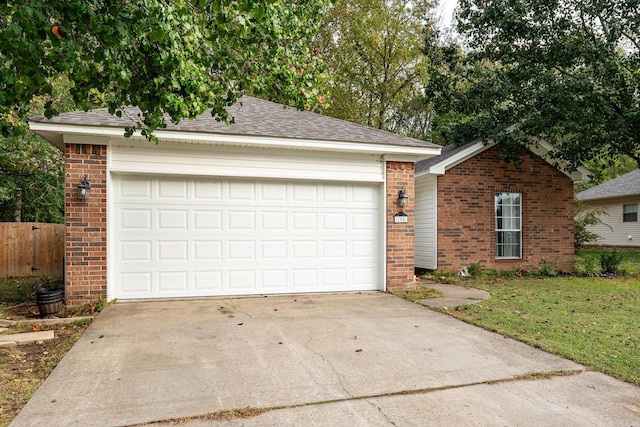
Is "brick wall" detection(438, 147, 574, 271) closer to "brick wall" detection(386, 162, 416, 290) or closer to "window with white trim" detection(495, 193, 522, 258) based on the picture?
"window with white trim" detection(495, 193, 522, 258)

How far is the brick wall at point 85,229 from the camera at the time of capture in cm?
685

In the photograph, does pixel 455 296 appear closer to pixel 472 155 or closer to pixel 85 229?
pixel 472 155

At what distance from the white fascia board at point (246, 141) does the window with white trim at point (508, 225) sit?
14.6ft

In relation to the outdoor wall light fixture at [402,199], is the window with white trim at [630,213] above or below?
below

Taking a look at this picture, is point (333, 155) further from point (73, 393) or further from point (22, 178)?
point (22, 178)

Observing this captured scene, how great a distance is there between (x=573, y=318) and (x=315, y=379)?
4.61m

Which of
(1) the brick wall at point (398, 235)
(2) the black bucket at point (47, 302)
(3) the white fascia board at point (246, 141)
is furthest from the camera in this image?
(1) the brick wall at point (398, 235)

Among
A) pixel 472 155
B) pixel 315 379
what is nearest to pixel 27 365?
pixel 315 379

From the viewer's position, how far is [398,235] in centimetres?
854

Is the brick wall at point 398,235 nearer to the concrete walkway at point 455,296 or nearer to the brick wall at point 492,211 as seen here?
the concrete walkway at point 455,296

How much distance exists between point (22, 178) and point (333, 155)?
11591 mm

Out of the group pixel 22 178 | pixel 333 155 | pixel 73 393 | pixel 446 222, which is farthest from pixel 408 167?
pixel 22 178

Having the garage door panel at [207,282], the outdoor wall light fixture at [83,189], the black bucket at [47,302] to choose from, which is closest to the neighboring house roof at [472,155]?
the garage door panel at [207,282]

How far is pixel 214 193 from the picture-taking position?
7762 mm
